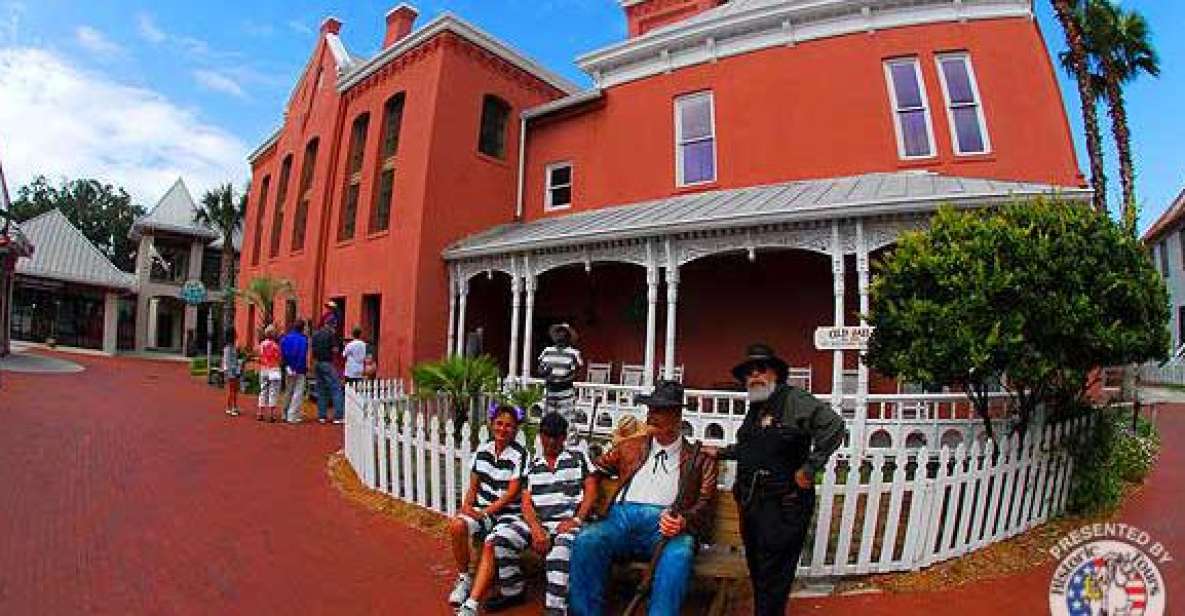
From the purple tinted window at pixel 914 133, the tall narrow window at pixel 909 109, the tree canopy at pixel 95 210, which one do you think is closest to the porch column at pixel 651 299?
the tall narrow window at pixel 909 109

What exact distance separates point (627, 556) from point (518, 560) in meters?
0.73

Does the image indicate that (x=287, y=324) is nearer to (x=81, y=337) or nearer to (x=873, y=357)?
(x=873, y=357)

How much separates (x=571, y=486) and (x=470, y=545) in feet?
2.55

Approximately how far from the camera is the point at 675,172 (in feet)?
47.8

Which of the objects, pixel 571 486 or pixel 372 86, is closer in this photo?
pixel 571 486

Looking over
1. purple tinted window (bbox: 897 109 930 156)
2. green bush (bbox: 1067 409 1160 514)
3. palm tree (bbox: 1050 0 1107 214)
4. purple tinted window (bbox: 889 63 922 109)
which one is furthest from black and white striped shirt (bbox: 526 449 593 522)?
palm tree (bbox: 1050 0 1107 214)

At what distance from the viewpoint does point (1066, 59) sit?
17.2 metres

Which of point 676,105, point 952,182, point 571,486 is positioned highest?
point 676,105

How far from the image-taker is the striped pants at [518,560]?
13.7ft

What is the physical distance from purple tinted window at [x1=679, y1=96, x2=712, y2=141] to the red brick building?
0.14ft

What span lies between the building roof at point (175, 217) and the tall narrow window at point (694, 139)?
103 ft

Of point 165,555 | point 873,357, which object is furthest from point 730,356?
point 165,555

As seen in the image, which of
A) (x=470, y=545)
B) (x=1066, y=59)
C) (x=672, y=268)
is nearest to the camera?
(x=470, y=545)

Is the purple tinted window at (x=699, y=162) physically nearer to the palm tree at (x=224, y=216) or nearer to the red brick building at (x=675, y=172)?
the red brick building at (x=675, y=172)
